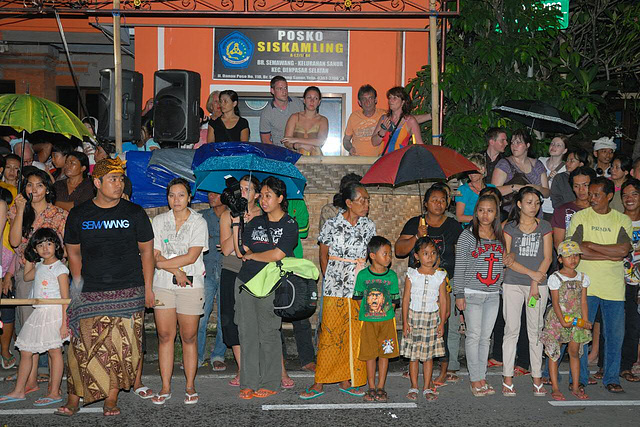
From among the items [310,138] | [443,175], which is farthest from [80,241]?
[310,138]

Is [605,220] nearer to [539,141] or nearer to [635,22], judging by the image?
[539,141]

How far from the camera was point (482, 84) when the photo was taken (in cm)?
980

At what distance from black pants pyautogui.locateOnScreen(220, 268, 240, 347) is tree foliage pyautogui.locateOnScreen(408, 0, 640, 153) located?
3.77 m

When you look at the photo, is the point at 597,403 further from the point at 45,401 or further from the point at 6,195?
the point at 6,195

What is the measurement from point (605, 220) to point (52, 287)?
544cm

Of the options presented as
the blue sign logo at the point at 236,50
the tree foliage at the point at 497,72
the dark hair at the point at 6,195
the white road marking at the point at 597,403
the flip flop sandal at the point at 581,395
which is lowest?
the white road marking at the point at 597,403

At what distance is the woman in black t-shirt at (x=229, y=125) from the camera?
9.39 m

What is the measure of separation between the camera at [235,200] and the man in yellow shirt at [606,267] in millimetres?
3410

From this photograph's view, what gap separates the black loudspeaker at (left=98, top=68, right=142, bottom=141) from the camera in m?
8.93

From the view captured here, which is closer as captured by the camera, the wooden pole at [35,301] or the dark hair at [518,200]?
the wooden pole at [35,301]

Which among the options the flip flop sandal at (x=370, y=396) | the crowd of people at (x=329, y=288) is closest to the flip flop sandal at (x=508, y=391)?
the crowd of people at (x=329, y=288)

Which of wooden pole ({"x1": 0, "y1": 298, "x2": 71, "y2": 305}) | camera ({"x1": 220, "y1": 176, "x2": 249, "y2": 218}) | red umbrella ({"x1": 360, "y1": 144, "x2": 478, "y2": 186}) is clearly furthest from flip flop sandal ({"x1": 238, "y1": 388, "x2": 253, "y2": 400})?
red umbrella ({"x1": 360, "y1": 144, "x2": 478, "y2": 186})

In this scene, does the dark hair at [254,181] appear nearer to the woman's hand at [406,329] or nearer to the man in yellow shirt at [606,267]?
the woman's hand at [406,329]

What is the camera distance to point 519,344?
776 centimetres
